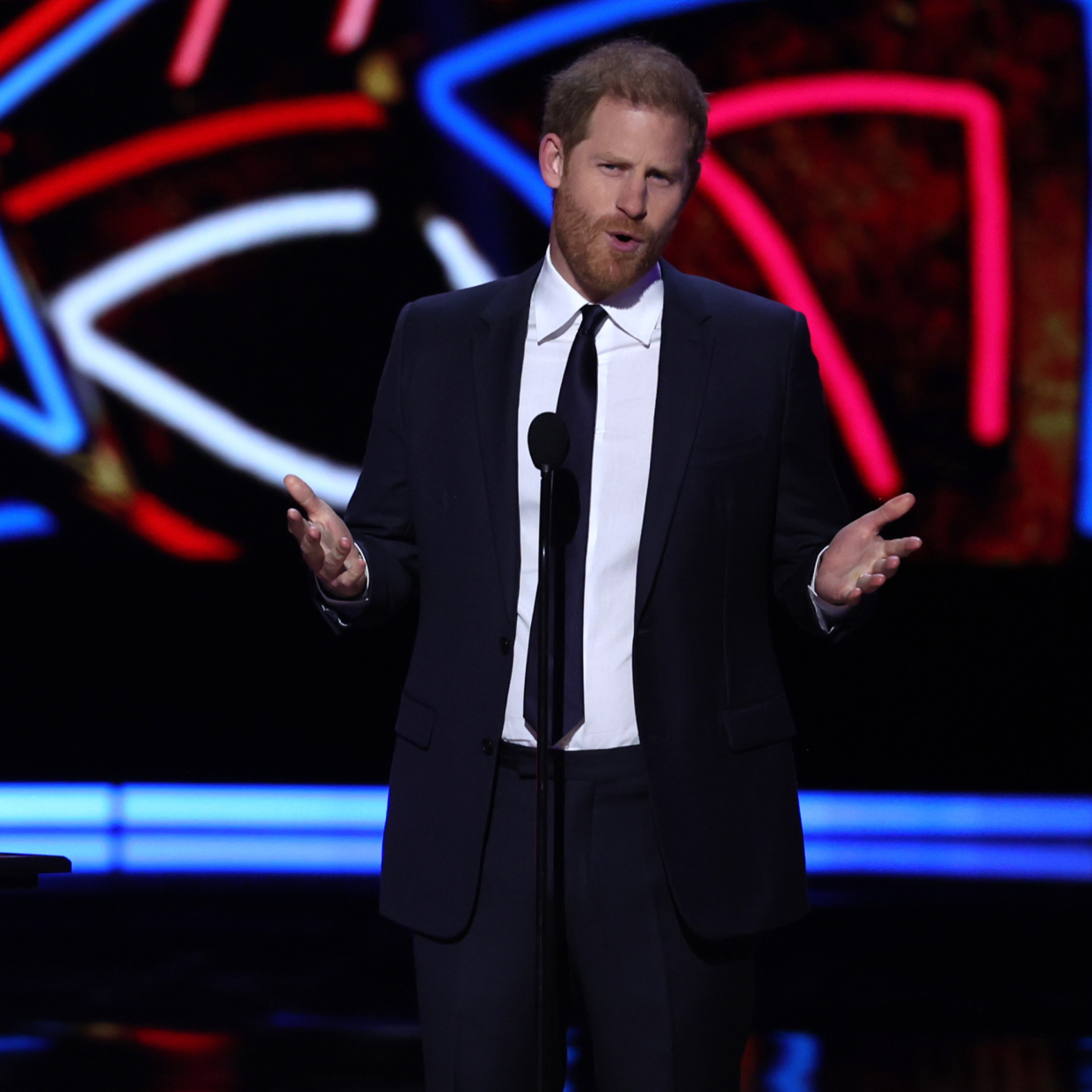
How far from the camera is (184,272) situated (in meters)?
4.72

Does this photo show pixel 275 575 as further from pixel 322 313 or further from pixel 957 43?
pixel 957 43

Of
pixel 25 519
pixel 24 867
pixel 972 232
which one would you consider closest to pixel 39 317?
pixel 25 519

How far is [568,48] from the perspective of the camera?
4.68 meters

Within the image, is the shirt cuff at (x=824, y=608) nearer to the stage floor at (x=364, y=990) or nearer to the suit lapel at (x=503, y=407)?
the suit lapel at (x=503, y=407)

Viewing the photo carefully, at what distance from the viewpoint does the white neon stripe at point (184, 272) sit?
4.66 metres

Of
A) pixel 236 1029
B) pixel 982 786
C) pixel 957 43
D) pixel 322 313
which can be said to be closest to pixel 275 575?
pixel 322 313

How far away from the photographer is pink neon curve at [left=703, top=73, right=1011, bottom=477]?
456 centimetres

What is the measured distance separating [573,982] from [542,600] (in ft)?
1.51

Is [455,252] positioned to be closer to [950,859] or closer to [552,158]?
[950,859]

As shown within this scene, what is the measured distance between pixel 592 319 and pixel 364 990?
8.35ft

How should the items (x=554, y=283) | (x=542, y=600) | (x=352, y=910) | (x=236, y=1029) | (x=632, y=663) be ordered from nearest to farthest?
1. (x=542, y=600)
2. (x=632, y=663)
3. (x=554, y=283)
4. (x=236, y=1029)
5. (x=352, y=910)

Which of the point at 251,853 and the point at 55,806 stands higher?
the point at 55,806

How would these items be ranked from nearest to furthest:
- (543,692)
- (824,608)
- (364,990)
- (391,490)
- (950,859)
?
(543,692) < (824,608) < (391,490) < (364,990) < (950,859)

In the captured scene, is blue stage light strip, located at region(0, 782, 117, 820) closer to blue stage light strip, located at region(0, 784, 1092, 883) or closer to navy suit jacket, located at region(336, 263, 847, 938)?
blue stage light strip, located at region(0, 784, 1092, 883)
